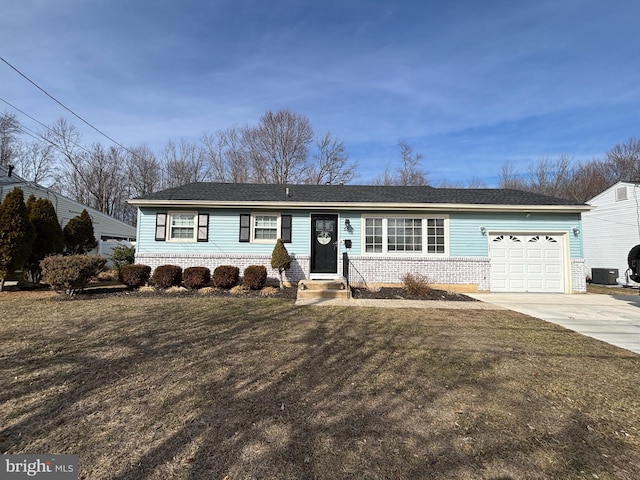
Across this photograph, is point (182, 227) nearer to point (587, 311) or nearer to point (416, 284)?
point (416, 284)

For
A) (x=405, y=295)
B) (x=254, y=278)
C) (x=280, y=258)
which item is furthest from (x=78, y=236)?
(x=405, y=295)

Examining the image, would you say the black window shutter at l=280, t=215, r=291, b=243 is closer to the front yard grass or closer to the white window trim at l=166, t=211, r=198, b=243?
the white window trim at l=166, t=211, r=198, b=243

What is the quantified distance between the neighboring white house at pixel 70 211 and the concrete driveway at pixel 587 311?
19.3 metres

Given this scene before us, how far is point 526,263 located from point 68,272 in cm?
1431

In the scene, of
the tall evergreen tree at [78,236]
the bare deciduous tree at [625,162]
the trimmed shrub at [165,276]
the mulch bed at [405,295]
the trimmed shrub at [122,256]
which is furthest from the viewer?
the bare deciduous tree at [625,162]

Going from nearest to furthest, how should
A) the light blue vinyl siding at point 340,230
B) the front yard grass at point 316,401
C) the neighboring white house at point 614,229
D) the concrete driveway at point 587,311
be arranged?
the front yard grass at point 316,401 → the concrete driveway at point 587,311 → the light blue vinyl siding at point 340,230 → the neighboring white house at point 614,229

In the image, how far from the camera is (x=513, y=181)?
31.3 meters

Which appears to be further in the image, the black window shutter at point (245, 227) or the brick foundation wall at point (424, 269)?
the black window shutter at point (245, 227)

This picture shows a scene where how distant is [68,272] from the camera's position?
26.2 feet

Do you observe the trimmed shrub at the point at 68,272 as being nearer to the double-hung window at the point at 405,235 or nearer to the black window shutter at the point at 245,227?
the black window shutter at the point at 245,227

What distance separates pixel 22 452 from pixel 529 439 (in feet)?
12.5

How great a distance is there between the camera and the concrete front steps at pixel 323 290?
9.01m

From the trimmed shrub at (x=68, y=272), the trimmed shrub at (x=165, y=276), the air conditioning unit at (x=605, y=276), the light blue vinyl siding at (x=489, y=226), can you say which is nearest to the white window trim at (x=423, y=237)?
the light blue vinyl siding at (x=489, y=226)

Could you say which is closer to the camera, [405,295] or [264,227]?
[405,295]
